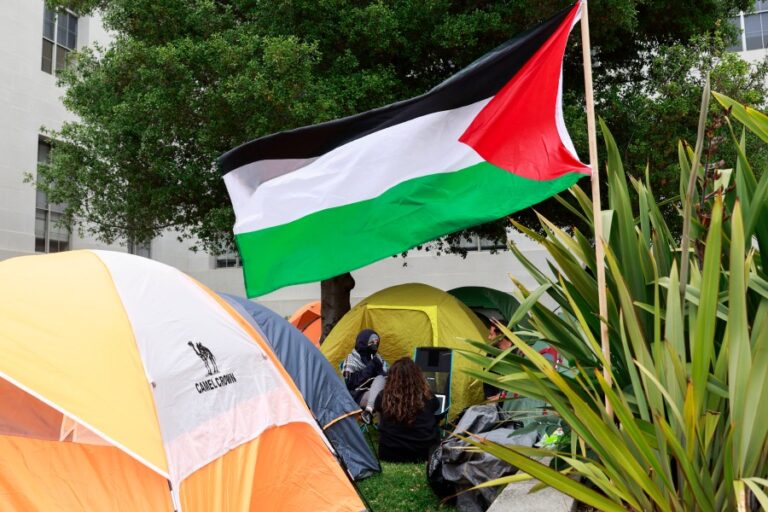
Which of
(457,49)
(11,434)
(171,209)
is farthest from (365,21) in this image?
(11,434)

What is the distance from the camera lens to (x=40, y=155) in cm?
1945

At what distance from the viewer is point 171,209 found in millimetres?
11828

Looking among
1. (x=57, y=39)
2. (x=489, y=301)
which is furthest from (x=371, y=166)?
(x=57, y=39)

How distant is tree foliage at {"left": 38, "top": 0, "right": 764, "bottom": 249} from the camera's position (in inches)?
376

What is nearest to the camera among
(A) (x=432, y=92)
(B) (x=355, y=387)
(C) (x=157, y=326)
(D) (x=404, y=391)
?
(C) (x=157, y=326)

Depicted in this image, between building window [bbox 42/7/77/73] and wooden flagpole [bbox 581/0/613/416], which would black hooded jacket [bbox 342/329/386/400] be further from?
building window [bbox 42/7/77/73]

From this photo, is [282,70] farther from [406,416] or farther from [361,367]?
[406,416]

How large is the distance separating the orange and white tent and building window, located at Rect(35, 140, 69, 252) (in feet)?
54.2

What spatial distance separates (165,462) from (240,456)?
0.67m

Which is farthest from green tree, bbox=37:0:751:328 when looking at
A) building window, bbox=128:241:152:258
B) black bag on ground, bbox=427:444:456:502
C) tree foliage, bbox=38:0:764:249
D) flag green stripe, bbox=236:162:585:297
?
building window, bbox=128:241:152:258

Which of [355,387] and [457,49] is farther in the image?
[457,49]

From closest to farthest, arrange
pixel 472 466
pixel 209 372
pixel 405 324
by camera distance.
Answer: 1. pixel 209 372
2. pixel 472 466
3. pixel 405 324

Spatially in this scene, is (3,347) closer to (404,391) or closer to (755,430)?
(755,430)

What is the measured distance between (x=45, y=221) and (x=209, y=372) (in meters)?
17.6
